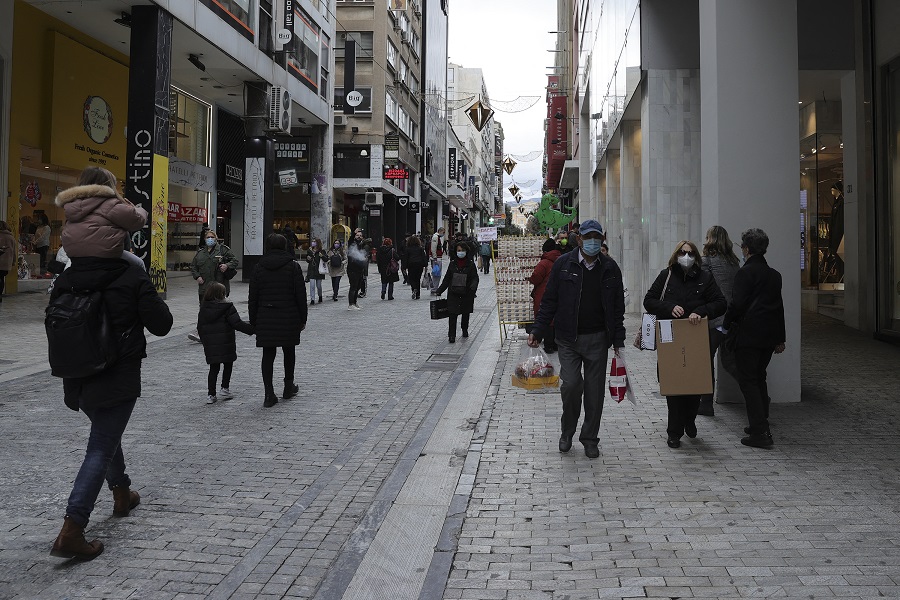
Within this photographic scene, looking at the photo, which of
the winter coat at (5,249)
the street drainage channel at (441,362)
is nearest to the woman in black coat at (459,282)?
the street drainage channel at (441,362)

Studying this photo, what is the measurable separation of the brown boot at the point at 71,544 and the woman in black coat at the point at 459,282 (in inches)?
372

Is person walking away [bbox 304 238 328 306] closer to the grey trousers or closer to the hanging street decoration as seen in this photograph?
the grey trousers

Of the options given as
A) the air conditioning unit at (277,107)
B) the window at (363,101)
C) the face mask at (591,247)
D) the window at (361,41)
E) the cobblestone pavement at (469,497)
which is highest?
the window at (361,41)

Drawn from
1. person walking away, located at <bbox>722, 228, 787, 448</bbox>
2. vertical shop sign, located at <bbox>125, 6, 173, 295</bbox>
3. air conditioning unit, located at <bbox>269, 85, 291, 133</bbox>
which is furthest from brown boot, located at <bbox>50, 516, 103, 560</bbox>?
air conditioning unit, located at <bbox>269, 85, 291, 133</bbox>

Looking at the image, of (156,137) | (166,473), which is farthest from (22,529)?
(156,137)

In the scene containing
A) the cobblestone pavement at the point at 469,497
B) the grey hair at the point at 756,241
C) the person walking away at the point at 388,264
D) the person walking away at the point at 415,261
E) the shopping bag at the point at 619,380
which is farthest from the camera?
the person walking away at the point at 415,261

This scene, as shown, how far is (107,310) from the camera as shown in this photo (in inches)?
169

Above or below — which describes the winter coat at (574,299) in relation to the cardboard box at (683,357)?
above

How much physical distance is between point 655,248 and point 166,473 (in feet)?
32.8

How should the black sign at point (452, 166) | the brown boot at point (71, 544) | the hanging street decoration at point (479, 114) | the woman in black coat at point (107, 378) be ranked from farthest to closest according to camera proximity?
the black sign at point (452, 166) → the hanging street decoration at point (479, 114) → the woman in black coat at point (107, 378) → the brown boot at point (71, 544)

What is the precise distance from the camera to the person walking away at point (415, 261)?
22344mm

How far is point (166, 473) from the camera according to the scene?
19.2 ft

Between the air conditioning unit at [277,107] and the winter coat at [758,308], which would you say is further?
the air conditioning unit at [277,107]

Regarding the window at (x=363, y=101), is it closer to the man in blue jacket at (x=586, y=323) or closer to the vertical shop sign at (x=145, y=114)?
the vertical shop sign at (x=145, y=114)
